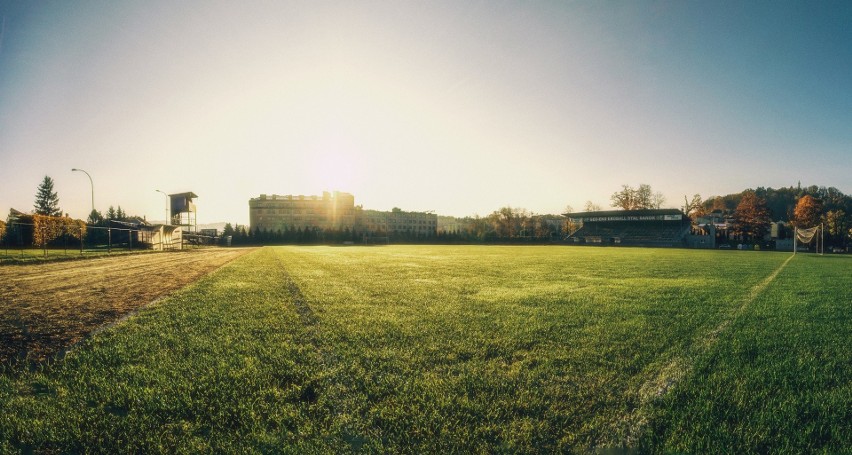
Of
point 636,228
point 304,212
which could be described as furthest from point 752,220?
point 304,212

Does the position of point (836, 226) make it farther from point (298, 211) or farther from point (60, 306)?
point (298, 211)

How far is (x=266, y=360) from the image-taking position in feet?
10.9

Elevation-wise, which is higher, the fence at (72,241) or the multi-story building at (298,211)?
the multi-story building at (298,211)

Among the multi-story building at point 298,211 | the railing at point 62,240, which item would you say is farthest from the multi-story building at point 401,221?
the railing at point 62,240

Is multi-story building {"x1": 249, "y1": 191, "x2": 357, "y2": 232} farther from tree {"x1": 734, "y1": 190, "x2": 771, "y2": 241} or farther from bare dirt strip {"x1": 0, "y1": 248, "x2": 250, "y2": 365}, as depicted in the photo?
bare dirt strip {"x1": 0, "y1": 248, "x2": 250, "y2": 365}

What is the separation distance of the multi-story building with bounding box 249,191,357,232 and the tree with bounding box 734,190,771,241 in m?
91.0

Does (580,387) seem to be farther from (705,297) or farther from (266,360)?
(705,297)

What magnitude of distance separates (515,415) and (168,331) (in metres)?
4.15

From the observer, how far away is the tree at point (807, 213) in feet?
207

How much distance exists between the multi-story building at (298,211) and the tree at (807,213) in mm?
99054

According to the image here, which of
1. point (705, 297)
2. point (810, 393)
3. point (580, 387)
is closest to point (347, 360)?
point (580, 387)

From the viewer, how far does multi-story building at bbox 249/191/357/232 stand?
101625 mm

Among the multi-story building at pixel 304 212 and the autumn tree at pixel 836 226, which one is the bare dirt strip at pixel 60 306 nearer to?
the autumn tree at pixel 836 226

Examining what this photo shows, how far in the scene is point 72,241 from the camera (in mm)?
35406
